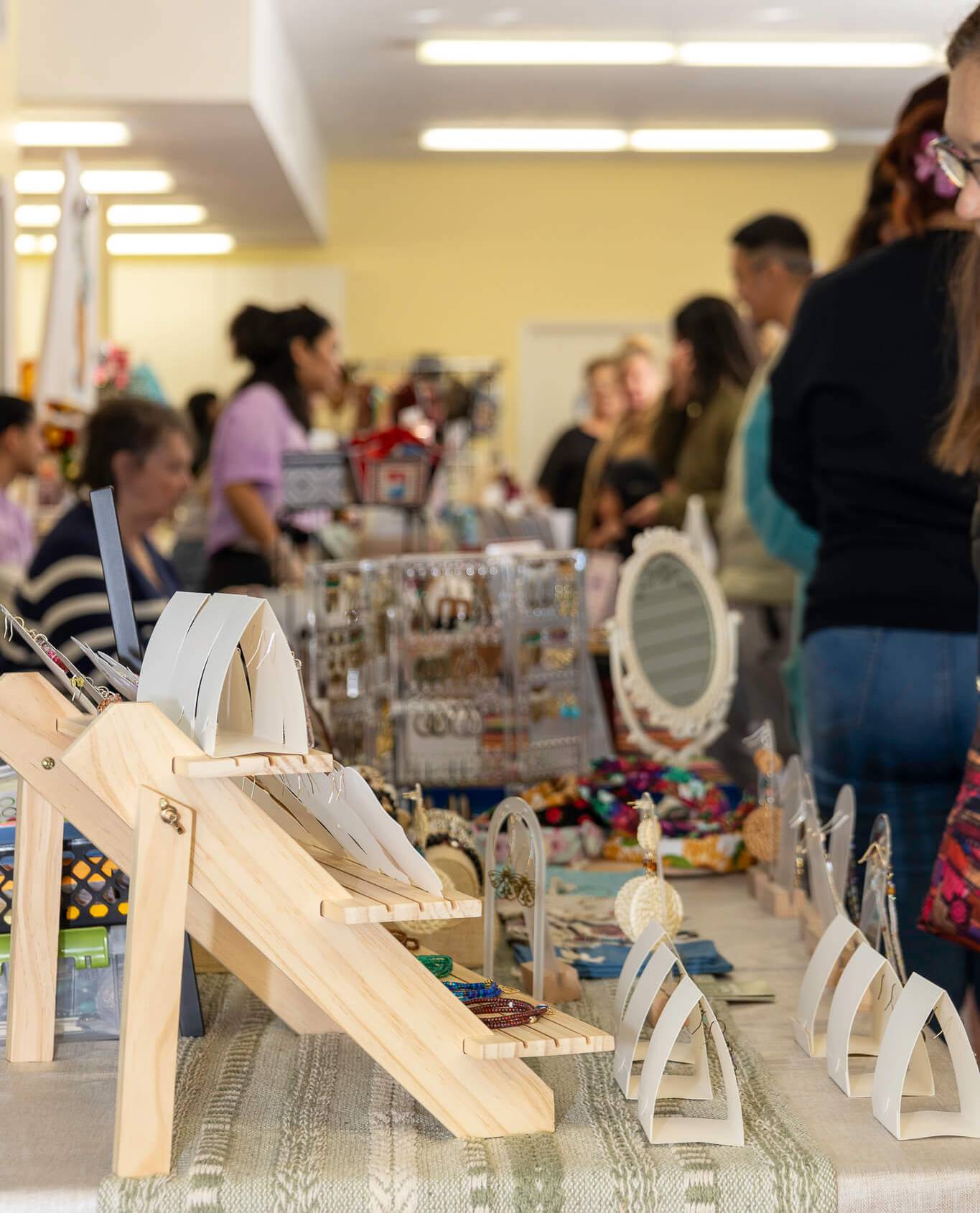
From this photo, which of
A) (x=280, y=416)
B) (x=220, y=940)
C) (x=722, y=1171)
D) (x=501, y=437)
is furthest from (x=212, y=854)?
(x=501, y=437)

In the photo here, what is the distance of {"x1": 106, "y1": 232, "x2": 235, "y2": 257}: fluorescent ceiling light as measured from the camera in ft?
26.3

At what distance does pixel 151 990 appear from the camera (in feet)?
2.77

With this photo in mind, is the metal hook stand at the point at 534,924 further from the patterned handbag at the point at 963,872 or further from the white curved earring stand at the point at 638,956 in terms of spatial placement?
the patterned handbag at the point at 963,872

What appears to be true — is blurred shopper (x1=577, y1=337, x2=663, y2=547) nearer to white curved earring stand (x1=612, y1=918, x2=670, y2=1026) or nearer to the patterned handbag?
the patterned handbag

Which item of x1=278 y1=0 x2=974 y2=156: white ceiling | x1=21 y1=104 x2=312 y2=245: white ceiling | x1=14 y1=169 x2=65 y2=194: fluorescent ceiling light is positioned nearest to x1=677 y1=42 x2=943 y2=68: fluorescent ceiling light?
x1=278 y1=0 x2=974 y2=156: white ceiling

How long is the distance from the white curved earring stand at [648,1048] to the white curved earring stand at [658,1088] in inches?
1.4

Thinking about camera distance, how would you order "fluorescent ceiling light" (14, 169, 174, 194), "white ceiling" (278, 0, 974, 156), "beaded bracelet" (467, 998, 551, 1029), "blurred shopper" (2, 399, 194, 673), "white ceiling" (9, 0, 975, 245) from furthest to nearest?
"fluorescent ceiling light" (14, 169, 174, 194) → "white ceiling" (278, 0, 974, 156) → "white ceiling" (9, 0, 975, 245) → "blurred shopper" (2, 399, 194, 673) → "beaded bracelet" (467, 998, 551, 1029)

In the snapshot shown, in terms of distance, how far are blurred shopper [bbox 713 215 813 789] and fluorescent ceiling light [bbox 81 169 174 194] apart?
11.8 feet

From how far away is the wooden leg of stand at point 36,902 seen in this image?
1.04m

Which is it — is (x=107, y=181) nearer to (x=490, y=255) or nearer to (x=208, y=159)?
(x=208, y=159)

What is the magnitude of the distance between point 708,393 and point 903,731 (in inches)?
92.9

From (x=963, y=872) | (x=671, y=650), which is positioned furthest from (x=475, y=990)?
(x=671, y=650)

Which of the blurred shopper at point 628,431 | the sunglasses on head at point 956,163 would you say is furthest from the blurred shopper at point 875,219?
the blurred shopper at point 628,431

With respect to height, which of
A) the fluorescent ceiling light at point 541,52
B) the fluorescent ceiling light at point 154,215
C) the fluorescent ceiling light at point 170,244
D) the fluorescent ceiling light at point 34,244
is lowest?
the fluorescent ceiling light at point 34,244
